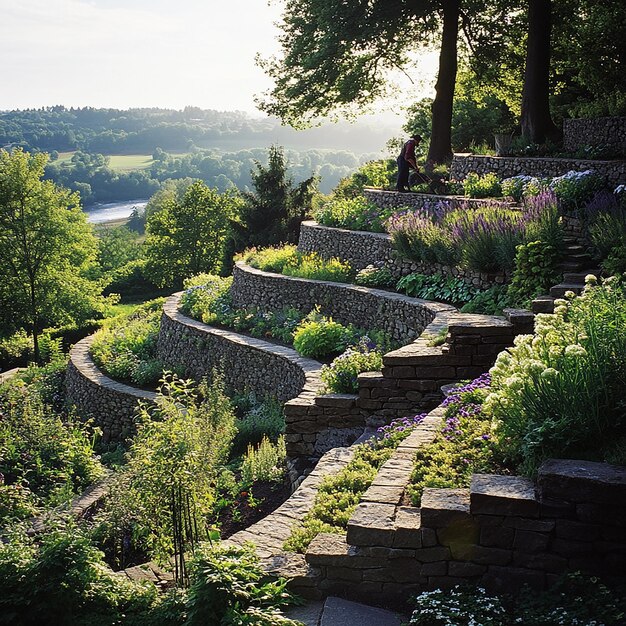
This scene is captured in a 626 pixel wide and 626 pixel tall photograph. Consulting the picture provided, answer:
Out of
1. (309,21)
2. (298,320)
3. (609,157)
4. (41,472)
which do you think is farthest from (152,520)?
(309,21)

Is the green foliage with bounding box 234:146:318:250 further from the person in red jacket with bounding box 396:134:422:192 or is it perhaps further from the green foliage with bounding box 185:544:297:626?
the green foliage with bounding box 185:544:297:626

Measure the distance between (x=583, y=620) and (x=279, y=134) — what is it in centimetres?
19935

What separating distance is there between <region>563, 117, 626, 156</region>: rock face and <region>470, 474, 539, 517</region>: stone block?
13.1 metres

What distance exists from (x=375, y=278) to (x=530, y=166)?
5058 mm

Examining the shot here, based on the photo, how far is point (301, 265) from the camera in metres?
15.1

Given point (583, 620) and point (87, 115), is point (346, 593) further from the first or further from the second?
point (87, 115)

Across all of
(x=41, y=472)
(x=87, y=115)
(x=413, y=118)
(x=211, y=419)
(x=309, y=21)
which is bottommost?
(x=41, y=472)

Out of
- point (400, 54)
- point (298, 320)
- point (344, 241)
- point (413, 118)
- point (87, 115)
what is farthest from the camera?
point (87, 115)

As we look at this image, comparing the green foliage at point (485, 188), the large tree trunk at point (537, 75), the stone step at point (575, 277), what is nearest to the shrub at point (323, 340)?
the stone step at point (575, 277)

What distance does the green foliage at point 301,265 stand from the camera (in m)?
13.9

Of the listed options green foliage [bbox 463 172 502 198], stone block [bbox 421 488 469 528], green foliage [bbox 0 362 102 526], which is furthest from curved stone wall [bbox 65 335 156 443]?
stone block [bbox 421 488 469 528]

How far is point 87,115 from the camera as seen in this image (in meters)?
184

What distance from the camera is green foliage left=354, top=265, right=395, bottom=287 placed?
12.5 metres

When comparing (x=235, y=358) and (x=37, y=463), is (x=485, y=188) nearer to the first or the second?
(x=235, y=358)
